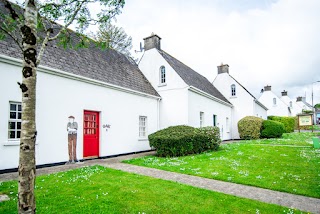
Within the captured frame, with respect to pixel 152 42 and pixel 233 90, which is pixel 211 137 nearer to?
pixel 152 42

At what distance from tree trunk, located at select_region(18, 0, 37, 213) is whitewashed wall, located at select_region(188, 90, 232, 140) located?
44.3 ft

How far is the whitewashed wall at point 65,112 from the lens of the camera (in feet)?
25.4

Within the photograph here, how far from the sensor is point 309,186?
6.07 meters

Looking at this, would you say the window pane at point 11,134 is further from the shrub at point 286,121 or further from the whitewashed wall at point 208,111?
the shrub at point 286,121

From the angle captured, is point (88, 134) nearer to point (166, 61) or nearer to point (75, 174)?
point (75, 174)

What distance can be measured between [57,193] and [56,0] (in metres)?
4.70

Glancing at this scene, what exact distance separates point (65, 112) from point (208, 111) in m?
13.8

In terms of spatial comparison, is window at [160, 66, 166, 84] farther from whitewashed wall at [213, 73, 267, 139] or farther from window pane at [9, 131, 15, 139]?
whitewashed wall at [213, 73, 267, 139]

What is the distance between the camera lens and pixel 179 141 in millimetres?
11867

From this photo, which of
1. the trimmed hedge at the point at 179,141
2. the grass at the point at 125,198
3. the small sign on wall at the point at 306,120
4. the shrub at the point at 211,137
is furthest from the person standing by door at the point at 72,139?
the small sign on wall at the point at 306,120

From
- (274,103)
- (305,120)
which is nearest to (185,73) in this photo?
(305,120)

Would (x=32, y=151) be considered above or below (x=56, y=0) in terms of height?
below

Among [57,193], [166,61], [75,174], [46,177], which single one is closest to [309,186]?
[57,193]

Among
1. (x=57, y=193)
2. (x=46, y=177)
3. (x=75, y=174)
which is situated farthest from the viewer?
(x=75, y=174)
